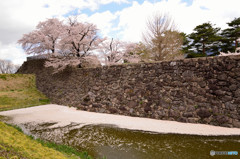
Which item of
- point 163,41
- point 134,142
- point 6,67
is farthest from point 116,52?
point 6,67

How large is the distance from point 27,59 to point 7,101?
11.6 metres

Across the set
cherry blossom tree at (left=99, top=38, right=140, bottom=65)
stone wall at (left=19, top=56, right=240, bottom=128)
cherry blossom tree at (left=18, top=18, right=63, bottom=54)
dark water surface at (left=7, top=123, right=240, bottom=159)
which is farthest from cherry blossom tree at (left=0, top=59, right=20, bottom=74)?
dark water surface at (left=7, top=123, right=240, bottom=159)

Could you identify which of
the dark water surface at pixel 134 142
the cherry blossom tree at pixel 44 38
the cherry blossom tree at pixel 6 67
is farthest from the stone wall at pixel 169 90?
the cherry blossom tree at pixel 6 67

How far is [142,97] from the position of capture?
316 inches

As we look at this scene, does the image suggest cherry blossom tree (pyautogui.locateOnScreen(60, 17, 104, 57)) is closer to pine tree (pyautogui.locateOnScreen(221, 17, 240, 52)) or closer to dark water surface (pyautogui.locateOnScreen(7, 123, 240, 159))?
dark water surface (pyautogui.locateOnScreen(7, 123, 240, 159))

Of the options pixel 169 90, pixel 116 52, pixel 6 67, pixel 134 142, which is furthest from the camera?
pixel 6 67

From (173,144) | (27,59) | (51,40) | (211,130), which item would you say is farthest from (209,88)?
(27,59)

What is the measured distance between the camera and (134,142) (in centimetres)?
482

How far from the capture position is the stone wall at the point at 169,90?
5.87 metres

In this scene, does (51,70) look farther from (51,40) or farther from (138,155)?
(138,155)

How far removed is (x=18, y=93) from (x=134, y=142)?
44.2 ft

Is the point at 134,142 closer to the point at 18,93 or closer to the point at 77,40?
the point at 77,40

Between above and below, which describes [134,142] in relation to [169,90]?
below

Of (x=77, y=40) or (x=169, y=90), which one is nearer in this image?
(x=169, y=90)
